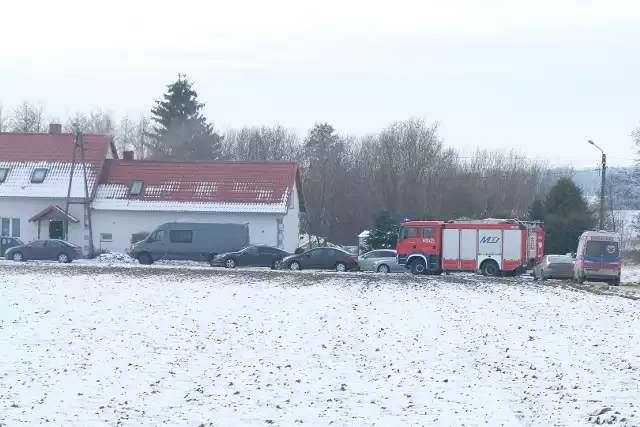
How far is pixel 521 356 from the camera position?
17.0 m

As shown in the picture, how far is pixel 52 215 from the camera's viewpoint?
57.4m

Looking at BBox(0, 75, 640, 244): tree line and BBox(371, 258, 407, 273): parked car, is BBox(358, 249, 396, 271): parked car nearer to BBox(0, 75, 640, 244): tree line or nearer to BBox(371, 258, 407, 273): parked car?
BBox(371, 258, 407, 273): parked car

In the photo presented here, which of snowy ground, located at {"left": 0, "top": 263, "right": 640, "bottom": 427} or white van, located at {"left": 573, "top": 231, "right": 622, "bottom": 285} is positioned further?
white van, located at {"left": 573, "top": 231, "right": 622, "bottom": 285}

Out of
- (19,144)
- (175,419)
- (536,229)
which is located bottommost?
(175,419)

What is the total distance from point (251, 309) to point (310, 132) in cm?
7397

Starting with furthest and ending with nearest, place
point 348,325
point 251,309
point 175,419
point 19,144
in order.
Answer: point 19,144
point 251,309
point 348,325
point 175,419

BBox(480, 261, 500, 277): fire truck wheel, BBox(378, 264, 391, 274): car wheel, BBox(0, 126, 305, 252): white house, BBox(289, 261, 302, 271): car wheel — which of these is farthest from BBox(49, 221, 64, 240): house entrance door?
BBox(480, 261, 500, 277): fire truck wheel

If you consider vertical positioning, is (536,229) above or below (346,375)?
above

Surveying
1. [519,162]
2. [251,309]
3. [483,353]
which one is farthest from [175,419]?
[519,162]

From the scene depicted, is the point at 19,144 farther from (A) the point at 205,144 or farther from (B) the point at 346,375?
(B) the point at 346,375

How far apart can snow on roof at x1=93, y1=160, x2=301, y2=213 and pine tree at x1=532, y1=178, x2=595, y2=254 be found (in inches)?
665

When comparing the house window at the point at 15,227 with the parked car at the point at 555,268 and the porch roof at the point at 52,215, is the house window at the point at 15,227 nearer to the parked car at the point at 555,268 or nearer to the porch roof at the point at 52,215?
the porch roof at the point at 52,215

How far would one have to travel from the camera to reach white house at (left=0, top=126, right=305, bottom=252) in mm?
56938

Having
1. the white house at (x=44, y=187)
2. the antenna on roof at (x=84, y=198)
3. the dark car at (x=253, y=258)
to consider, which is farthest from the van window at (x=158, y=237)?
the white house at (x=44, y=187)
